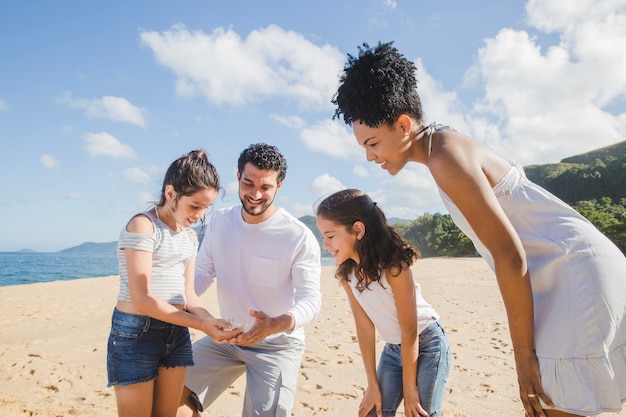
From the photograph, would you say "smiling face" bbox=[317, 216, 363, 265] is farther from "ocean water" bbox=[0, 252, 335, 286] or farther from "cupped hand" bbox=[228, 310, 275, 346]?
"ocean water" bbox=[0, 252, 335, 286]

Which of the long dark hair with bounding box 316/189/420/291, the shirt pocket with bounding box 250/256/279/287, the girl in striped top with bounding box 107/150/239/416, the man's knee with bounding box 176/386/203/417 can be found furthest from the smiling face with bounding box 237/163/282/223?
the man's knee with bounding box 176/386/203/417

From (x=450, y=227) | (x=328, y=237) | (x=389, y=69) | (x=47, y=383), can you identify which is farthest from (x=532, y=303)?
(x=450, y=227)

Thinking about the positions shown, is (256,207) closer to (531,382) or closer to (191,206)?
(191,206)

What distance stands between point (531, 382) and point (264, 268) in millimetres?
2541

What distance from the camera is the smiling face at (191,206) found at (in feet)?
9.62

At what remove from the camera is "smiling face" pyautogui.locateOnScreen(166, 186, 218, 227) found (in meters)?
2.93

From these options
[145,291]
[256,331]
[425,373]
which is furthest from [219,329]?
[425,373]

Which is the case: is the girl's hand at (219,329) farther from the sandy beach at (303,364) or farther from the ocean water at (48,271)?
the ocean water at (48,271)

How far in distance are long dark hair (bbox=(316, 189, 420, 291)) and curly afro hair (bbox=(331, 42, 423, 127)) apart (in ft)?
2.83

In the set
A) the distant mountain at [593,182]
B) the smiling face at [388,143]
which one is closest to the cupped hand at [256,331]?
the smiling face at [388,143]

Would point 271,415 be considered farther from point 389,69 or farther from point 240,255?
point 389,69

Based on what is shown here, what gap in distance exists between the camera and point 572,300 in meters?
1.64

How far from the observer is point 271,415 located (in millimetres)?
3436

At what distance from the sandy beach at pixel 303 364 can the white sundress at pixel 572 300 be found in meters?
3.62
